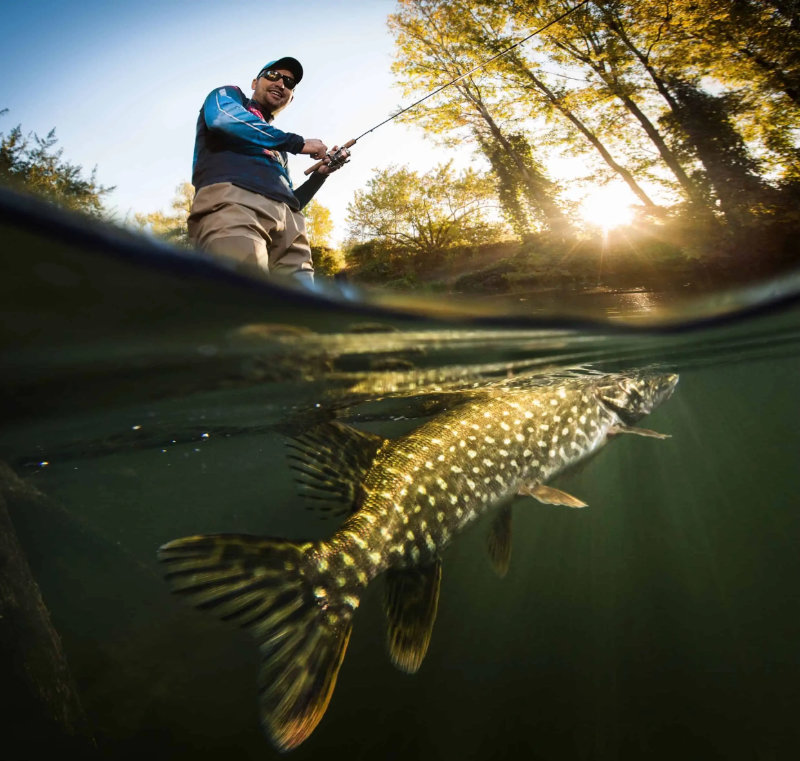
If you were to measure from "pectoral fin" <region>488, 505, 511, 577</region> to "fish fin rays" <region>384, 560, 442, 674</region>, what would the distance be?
83cm

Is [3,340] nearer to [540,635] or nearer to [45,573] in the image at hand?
[45,573]

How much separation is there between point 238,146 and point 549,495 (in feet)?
11.1

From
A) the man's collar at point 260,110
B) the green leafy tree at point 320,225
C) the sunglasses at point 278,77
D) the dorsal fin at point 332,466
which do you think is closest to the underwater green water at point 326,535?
the dorsal fin at point 332,466

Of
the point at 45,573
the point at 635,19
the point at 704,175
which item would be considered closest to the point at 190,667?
the point at 45,573

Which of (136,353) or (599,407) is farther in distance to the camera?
(599,407)

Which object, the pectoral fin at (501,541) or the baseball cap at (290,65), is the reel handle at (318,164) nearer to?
the baseball cap at (290,65)

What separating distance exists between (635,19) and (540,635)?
54.6 feet

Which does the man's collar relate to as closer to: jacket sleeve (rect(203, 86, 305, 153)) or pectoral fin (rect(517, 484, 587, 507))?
jacket sleeve (rect(203, 86, 305, 153))

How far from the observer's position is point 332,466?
2.77m

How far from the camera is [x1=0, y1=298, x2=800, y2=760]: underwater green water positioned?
3.76m

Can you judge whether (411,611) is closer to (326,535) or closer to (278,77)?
(326,535)

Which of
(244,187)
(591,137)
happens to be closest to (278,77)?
(244,187)

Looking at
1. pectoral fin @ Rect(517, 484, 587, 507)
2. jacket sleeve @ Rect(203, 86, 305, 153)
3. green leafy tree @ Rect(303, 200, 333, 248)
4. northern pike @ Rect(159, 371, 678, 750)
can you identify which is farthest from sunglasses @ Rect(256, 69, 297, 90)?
green leafy tree @ Rect(303, 200, 333, 248)

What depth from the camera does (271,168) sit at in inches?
131
